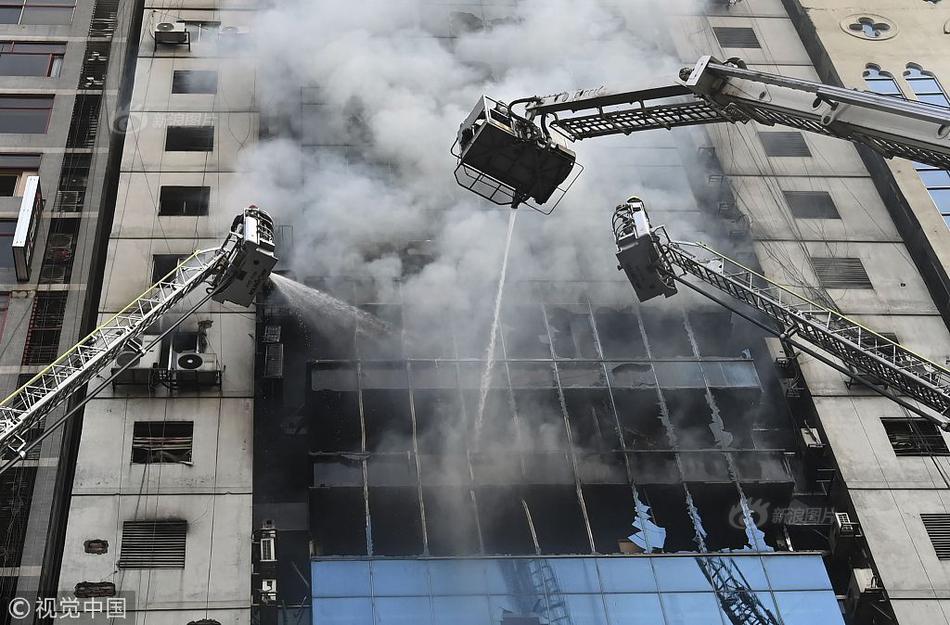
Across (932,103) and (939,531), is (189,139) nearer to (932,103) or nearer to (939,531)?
(939,531)

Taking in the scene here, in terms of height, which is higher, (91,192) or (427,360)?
(91,192)

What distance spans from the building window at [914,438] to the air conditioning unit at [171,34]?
23.0 m

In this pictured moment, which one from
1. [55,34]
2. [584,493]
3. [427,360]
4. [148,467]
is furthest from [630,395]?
[55,34]

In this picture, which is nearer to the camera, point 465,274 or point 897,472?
point 897,472

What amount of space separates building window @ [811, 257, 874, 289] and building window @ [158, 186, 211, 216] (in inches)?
667

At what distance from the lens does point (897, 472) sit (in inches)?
1088

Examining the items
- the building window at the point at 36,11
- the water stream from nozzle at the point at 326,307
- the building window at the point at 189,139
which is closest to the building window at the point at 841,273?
the water stream from nozzle at the point at 326,307

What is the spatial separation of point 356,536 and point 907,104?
1534 cm

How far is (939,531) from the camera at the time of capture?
26703mm

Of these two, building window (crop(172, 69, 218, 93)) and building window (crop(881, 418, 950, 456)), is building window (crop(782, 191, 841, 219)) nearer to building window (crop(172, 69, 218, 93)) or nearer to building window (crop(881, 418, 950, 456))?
building window (crop(881, 418, 950, 456))

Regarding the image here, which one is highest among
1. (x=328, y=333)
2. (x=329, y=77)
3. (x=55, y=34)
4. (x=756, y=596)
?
(x=55, y=34)

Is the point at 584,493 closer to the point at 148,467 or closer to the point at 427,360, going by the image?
the point at 427,360

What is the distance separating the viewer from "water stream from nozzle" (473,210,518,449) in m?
27.9

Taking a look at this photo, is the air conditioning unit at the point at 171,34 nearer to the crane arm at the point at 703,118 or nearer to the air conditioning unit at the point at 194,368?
the air conditioning unit at the point at 194,368
